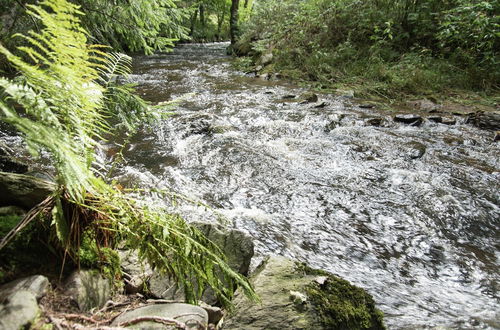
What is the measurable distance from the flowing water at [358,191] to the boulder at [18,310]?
2267 mm

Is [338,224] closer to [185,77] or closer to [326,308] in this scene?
[326,308]

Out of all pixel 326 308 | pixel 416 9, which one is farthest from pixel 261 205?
pixel 416 9

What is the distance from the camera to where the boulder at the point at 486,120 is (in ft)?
23.8

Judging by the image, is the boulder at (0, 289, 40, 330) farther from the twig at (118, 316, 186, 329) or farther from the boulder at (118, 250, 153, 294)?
the boulder at (118, 250, 153, 294)

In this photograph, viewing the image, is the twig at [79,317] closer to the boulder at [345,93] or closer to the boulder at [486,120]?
the boulder at [486,120]

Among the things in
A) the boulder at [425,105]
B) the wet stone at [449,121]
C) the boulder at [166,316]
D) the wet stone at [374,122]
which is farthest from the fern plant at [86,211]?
the boulder at [425,105]

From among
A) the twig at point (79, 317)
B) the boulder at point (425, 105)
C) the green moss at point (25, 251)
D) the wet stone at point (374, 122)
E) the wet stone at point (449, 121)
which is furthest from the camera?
the boulder at point (425, 105)

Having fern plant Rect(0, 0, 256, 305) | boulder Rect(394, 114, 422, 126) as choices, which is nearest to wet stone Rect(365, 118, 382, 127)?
boulder Rect(394, 114, 422, 126)

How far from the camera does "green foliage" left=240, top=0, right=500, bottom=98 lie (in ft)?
32.7

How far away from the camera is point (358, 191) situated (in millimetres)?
4707

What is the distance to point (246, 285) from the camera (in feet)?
6.34

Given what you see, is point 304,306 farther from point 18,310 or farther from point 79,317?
point 18,310

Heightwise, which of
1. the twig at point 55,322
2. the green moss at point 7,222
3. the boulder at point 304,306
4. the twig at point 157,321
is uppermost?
the green moss at point 7,222

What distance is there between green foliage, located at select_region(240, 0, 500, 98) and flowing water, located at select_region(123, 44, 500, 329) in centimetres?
349
